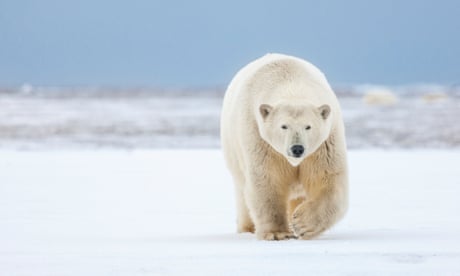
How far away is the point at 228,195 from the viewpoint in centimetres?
902

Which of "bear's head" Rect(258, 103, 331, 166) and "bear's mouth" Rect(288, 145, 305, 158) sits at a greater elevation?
"bear's head" Rect(258, 103, 331, 166)

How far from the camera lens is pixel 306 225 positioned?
5.77 m

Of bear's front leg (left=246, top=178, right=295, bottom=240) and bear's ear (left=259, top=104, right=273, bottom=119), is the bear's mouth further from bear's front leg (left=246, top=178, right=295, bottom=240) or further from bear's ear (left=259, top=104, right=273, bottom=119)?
bear's front leg (left=246, top=178, right=295, bottom=240)

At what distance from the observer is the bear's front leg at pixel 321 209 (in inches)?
227

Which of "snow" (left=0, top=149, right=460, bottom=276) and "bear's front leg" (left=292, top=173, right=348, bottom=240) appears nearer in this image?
"snow" (left=0, top=149, right=460, bottom=276)

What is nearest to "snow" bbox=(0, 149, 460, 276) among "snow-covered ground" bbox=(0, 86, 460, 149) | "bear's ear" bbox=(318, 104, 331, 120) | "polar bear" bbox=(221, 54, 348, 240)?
"polar bear" bbox=(221, 54, 348, 240)

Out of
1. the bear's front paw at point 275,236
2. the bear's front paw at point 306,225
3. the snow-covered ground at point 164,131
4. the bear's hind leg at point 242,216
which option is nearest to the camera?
the bear's front paw at point 306,225

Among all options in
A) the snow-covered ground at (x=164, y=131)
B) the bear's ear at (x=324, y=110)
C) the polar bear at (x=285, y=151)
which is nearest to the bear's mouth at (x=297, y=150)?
the polar bear at (x=285, y=151)

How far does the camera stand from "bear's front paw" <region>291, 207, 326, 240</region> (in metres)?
5.77

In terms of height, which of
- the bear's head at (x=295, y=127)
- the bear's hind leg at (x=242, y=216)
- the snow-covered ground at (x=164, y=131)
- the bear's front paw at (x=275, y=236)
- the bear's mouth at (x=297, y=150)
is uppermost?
the snow-covered ground at (x=164, y=131)

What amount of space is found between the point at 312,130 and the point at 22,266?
6.23ft

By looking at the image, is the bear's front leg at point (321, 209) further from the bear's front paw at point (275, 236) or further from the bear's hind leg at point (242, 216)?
the bear's hind leg at point (242, 216)

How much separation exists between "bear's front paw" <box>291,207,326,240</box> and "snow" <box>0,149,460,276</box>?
16cm

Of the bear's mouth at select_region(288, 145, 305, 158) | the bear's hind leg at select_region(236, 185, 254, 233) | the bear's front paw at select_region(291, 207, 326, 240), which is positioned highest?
the bear's mouth at select_region(288, 145, 305, 158)
